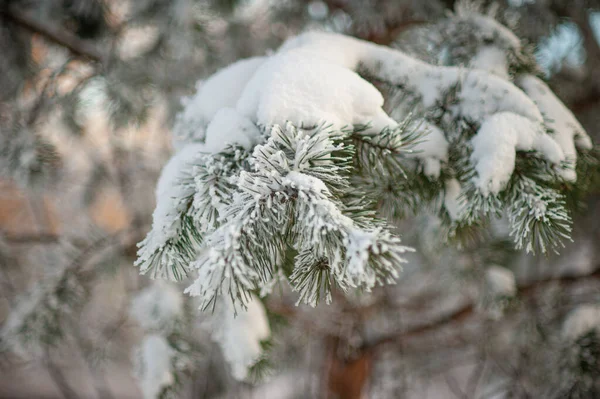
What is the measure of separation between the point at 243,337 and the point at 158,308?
389 mm

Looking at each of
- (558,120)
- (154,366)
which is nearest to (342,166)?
(558,120)

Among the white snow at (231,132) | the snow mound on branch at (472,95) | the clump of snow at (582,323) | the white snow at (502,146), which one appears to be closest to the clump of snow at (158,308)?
the white snow at (231,132)

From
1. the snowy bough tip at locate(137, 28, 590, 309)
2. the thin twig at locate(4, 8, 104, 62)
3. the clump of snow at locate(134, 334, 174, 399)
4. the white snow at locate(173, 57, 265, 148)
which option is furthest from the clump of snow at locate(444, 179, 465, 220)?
the thin twig at locate(4, 8, 104, 62)

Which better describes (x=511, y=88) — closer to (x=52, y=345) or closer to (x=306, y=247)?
(x=306, y=247)

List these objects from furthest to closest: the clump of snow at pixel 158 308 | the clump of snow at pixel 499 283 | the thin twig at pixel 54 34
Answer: the thin twig at pixel 54 34
the clump of snow at pixel 499 283
the clump of snow at pixel 158 308

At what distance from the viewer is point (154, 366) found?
958mm

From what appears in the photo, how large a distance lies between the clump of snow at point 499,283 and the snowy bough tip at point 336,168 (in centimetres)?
70

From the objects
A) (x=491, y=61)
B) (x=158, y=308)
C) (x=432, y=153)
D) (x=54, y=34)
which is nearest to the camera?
(x=432, y=153)

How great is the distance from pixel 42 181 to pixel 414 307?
5.67ft

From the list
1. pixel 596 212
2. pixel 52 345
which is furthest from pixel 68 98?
pixel 596 212

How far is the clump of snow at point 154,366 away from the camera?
36.9 inches

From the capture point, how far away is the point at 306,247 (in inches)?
16.8

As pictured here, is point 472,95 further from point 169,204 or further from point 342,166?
point 169,204

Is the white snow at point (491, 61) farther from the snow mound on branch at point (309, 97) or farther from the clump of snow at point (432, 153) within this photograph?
the snow mound on branch at point (309, 97)
